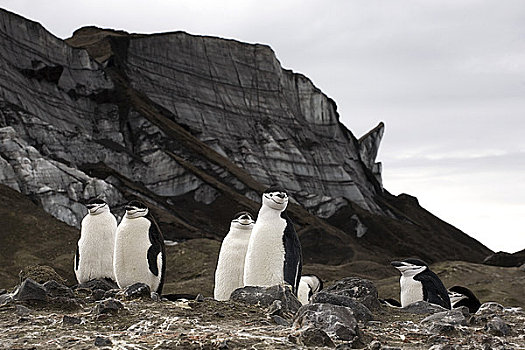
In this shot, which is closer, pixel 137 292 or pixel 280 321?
pixel 280 321

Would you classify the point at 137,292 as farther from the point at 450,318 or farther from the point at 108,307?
the point at 450,318

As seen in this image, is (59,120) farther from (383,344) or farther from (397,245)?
(383,344)

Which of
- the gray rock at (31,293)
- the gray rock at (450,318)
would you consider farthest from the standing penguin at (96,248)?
the gray rock at (450,318)

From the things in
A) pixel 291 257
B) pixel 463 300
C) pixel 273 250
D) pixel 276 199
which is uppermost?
pixel 276 199

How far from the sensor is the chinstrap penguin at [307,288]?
1364cm

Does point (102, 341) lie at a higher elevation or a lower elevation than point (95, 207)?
lower

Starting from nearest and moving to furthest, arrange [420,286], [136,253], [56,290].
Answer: [56,290], [136,253], [420,286]

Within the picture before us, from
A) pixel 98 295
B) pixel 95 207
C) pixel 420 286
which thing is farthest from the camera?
pixel 95 207

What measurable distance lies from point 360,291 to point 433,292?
14.5ft

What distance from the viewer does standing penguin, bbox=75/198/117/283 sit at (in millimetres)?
15344

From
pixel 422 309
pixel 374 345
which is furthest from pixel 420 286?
pixel 374 345

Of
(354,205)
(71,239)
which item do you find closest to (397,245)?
(354,205)

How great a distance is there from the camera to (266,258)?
11594 mm

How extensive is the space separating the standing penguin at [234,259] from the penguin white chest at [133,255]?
1.59m
